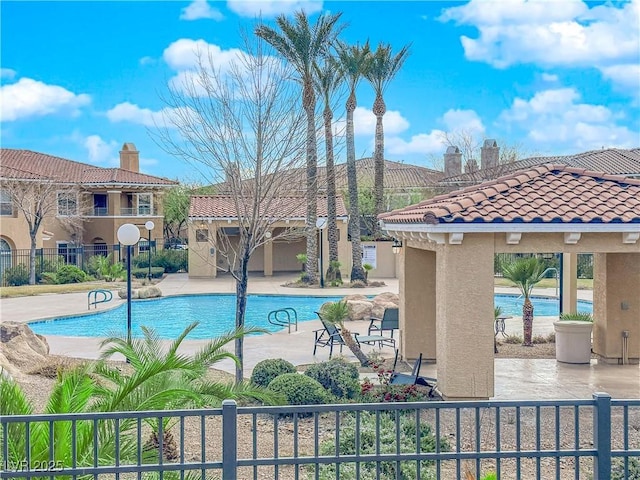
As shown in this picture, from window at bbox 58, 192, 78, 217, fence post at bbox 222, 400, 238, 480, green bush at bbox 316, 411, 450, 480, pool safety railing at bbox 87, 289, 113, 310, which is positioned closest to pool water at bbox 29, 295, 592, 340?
pool safety railing at bbox 87, 289, 113, 310

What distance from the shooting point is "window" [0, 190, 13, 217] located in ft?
128

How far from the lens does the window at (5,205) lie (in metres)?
39.1

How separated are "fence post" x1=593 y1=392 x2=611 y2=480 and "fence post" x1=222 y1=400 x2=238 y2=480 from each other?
2823mm

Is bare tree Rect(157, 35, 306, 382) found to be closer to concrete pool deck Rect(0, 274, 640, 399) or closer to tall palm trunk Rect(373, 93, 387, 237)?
concrete pool deck Rect(0, 274, 640, 399)

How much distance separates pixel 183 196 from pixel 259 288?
Result: 23.2 meters

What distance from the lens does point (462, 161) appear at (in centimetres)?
5400

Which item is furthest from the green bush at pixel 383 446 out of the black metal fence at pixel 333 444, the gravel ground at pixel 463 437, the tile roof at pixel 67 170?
the tile roof at pixel 67 170

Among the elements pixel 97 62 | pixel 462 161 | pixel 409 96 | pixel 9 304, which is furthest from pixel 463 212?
pixel 462 161

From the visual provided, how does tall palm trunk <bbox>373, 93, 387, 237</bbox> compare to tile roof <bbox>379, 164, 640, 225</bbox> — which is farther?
tall palm trunk <bbox>373, 93, 387, 237</bbox>

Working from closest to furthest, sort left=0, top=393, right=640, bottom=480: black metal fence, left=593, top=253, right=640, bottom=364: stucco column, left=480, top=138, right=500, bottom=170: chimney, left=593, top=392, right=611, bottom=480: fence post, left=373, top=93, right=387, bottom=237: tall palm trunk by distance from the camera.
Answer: left=0, top=393, right=640, bottom=480: black metal fence < left=593, top=392, right=611, bottom=480: fence post < left=593, top=253, right=640, bottom=364: stucco column < left=373, top=93, right=387, bottom=237: tall palm trunk < left=480, top=138, right=500, bottom=170: chimney

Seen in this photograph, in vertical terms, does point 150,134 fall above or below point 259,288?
above

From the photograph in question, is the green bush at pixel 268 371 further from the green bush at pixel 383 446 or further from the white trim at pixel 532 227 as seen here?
the white trim at pixel 532 227

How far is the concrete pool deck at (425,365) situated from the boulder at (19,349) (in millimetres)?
1569

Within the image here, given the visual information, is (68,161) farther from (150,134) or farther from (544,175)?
(544,175)
